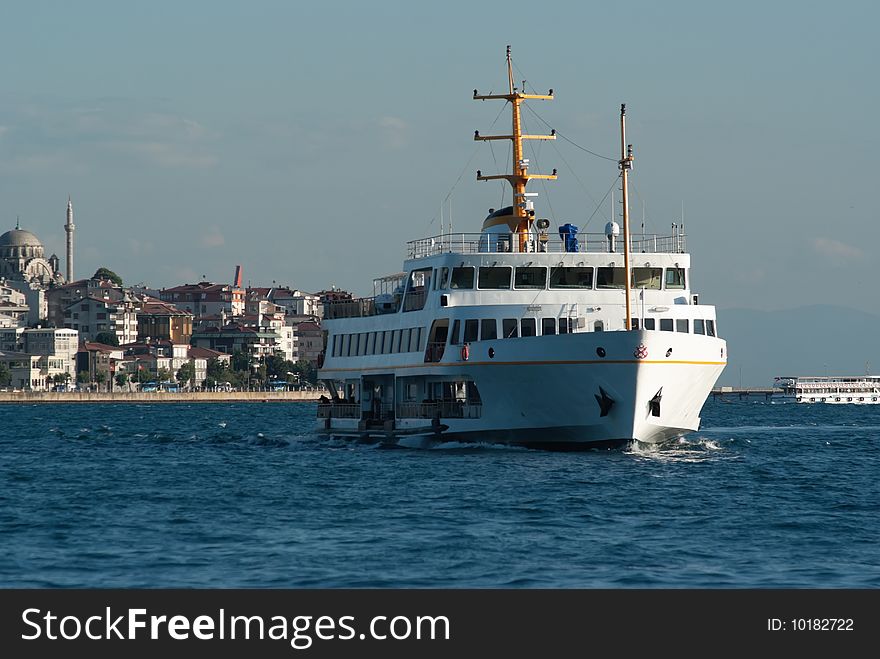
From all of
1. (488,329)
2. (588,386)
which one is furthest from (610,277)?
(588,386)

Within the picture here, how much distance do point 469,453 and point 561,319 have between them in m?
5.34

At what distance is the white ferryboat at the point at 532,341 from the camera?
47.2m

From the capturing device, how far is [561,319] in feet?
168

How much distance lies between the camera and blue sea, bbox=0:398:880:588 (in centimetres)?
2592

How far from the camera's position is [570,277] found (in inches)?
2067

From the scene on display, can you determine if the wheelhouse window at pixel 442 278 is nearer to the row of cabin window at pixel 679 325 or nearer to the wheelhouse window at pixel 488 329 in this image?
the wheelhouse window at pixel 488 329

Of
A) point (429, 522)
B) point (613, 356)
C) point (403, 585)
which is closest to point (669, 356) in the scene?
point (613, 356)

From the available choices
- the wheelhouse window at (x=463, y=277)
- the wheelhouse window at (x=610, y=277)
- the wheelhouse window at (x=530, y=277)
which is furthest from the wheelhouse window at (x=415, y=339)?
the wheelhouse window at (x=610, y=277)

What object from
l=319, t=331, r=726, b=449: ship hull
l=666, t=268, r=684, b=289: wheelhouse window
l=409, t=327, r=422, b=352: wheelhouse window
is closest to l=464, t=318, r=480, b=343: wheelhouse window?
l=319, t=331, r=726, b=449: ship hull

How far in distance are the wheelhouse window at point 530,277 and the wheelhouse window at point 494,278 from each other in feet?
1.07

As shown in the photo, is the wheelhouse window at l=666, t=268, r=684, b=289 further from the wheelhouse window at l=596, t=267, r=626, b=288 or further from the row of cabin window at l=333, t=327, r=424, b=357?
the row of cabin window at l=333, t=327, r=424, b=357

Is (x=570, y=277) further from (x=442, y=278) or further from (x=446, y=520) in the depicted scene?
(x=446, y=520)

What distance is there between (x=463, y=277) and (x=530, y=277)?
2248 mm

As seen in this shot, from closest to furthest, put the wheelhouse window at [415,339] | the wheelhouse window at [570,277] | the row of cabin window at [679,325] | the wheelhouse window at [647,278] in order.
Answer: the row of cabin window at [679,325] → the wheelhouse window at [570,277] → the wheelhouse window at [647,278] → the wheelhouse window at [415,339]
